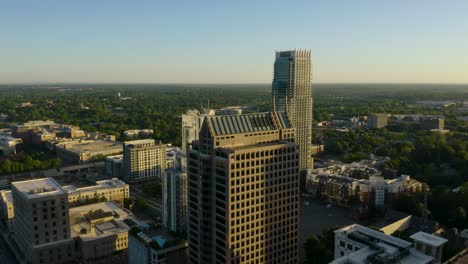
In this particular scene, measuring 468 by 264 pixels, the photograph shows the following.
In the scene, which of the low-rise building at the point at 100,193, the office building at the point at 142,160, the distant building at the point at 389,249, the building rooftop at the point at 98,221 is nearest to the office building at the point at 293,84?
the office building at the point at 142,160

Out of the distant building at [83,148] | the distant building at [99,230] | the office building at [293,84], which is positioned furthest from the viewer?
the distant building at [83,148]

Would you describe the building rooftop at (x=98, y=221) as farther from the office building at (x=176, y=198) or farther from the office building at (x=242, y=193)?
the office building at (x=242, y=193)

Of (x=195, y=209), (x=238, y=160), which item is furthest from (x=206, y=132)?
(x=195, y=209)

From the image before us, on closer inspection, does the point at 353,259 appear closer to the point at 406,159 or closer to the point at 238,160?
the point at 238,160

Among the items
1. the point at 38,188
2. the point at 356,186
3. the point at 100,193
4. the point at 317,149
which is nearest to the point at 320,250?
the point at 356,186

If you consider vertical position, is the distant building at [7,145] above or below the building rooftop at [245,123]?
below

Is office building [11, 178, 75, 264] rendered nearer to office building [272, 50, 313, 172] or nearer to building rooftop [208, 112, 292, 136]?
building rooftop [208, 112, 292, 136]
